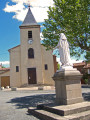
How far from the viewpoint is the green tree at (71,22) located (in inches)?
422

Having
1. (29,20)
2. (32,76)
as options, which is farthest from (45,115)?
(29,20)

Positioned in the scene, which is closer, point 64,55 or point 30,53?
point 64,55

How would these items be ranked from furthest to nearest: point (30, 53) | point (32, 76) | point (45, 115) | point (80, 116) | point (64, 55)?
point (30, 53), point (32, 76), point (64, 55), point (45, 115), point (80, 116)

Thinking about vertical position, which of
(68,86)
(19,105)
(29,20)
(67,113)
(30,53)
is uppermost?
(29,20)

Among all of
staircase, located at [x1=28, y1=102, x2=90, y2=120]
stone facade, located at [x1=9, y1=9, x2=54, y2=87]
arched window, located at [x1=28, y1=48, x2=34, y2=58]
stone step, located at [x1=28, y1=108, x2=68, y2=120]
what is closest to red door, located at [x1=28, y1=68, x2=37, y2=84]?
stone facade, located at [x1=9, y1=9, x2=54, y2=87]

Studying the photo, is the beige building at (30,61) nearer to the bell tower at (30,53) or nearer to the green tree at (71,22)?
the bell tower at (30,53)

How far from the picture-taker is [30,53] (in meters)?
26.3

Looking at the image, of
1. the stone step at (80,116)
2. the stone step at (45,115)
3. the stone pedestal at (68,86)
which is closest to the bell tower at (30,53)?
the stone step at (45,115)

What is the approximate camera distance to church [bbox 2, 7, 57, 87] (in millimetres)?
25562

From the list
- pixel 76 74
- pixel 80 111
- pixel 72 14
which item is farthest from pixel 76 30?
pixel 80 111

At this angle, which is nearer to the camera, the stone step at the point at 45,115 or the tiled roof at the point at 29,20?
the stone step at the point at 45,115

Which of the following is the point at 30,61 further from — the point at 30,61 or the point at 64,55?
the point at 64,55

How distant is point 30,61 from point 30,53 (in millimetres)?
1489

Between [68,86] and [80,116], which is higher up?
[68,86]
